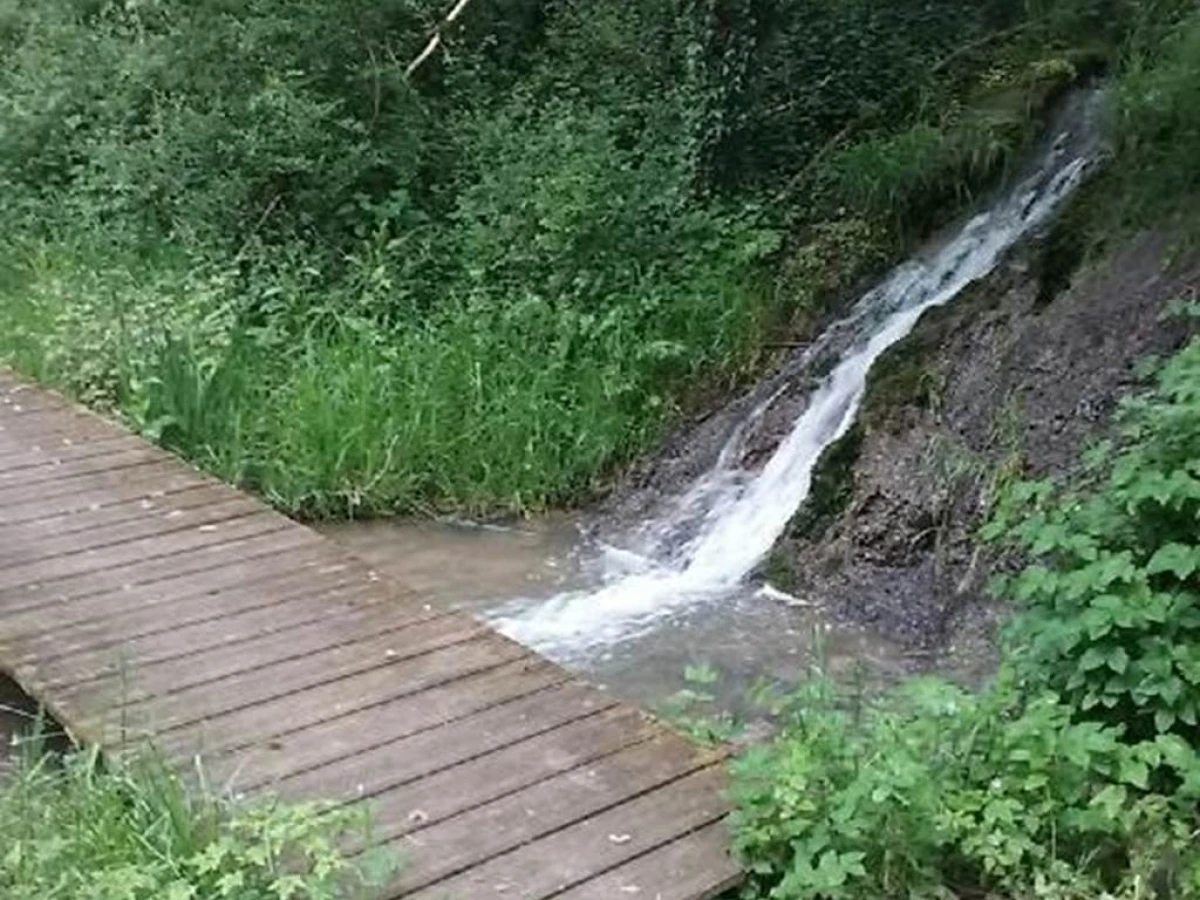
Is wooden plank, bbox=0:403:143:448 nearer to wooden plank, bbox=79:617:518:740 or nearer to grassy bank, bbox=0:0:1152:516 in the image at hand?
grassy bank, bbox=0:0:1152:516

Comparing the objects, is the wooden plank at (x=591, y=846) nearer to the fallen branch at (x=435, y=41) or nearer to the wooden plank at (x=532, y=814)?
the wooden plank at (x=532, y=814)

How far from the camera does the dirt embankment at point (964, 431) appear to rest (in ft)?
18.9

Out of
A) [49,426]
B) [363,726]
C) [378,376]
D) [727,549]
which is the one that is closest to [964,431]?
[727,549]

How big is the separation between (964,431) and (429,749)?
3.20 meters

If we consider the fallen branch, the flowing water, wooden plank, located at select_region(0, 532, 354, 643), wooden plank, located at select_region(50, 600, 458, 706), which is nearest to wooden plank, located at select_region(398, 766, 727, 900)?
wooden plank, located at select_region(50, 600, 458, 706)

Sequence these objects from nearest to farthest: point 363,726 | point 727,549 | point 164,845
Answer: point 164,845 → point 363,726 → point 727,549

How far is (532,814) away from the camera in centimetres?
337

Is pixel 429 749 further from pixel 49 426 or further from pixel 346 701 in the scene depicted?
pixel 49 426

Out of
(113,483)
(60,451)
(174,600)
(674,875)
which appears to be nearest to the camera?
(674,875)

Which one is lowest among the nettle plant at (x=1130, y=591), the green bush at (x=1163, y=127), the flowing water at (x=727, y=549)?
the flowing water at (x=727, y=549)

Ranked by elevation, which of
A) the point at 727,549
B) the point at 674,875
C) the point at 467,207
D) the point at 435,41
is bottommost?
the point at 727,549

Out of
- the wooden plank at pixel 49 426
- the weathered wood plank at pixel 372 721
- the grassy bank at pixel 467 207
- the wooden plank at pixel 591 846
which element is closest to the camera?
the wooden plank at pixel 591 846

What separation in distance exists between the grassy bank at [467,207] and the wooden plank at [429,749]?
2.92 meters

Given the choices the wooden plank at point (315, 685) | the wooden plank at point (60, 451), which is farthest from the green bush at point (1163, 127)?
the wooden plank at point (60, 451)
